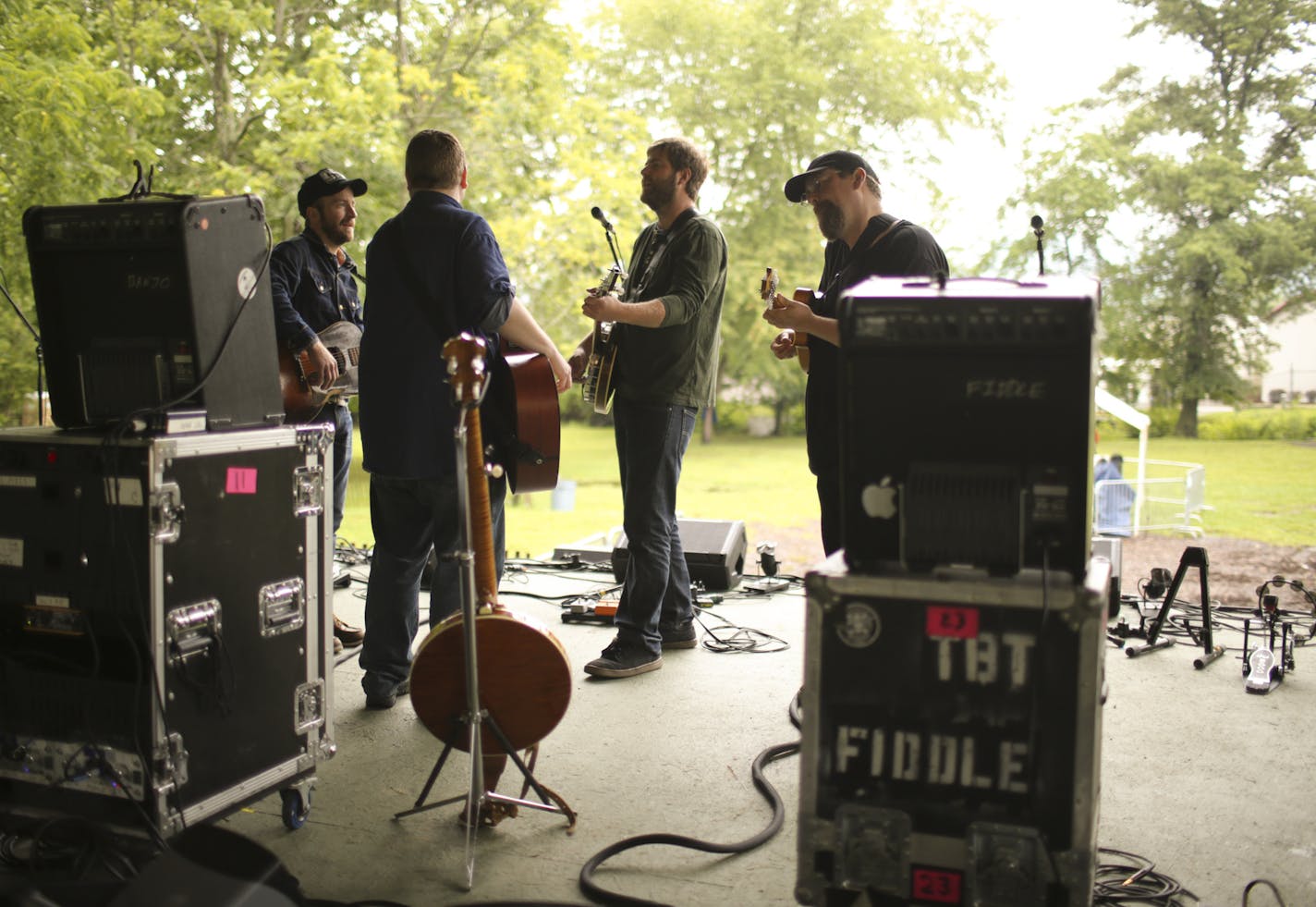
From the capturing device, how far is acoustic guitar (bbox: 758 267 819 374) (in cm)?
323

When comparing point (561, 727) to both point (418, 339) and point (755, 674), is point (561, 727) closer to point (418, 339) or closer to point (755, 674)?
point (755, 674)

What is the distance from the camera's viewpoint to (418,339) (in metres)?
3.04

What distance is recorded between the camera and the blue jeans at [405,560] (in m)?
3.11

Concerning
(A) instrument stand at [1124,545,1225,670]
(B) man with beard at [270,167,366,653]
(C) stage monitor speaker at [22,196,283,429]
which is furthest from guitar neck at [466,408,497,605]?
(A) instrument stand at [1124,545,1225,670]

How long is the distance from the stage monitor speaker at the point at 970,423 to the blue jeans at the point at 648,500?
173 centimetres

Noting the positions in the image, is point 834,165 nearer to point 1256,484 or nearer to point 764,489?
point 1256,484

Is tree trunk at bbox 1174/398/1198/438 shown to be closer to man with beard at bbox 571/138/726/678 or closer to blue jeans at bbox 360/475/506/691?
man with beard at bbox 571/138/726/678

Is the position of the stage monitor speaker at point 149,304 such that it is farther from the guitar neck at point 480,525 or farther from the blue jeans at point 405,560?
the blue jeans at point 405,560

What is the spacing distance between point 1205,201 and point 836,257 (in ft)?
10.8

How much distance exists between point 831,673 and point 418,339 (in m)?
1.61

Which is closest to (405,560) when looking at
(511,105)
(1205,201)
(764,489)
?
(1205,201)

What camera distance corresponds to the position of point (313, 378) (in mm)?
3621

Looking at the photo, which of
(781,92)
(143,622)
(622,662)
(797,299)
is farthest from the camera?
(781,92)

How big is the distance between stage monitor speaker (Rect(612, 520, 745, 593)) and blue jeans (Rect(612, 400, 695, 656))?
4.02 ft
